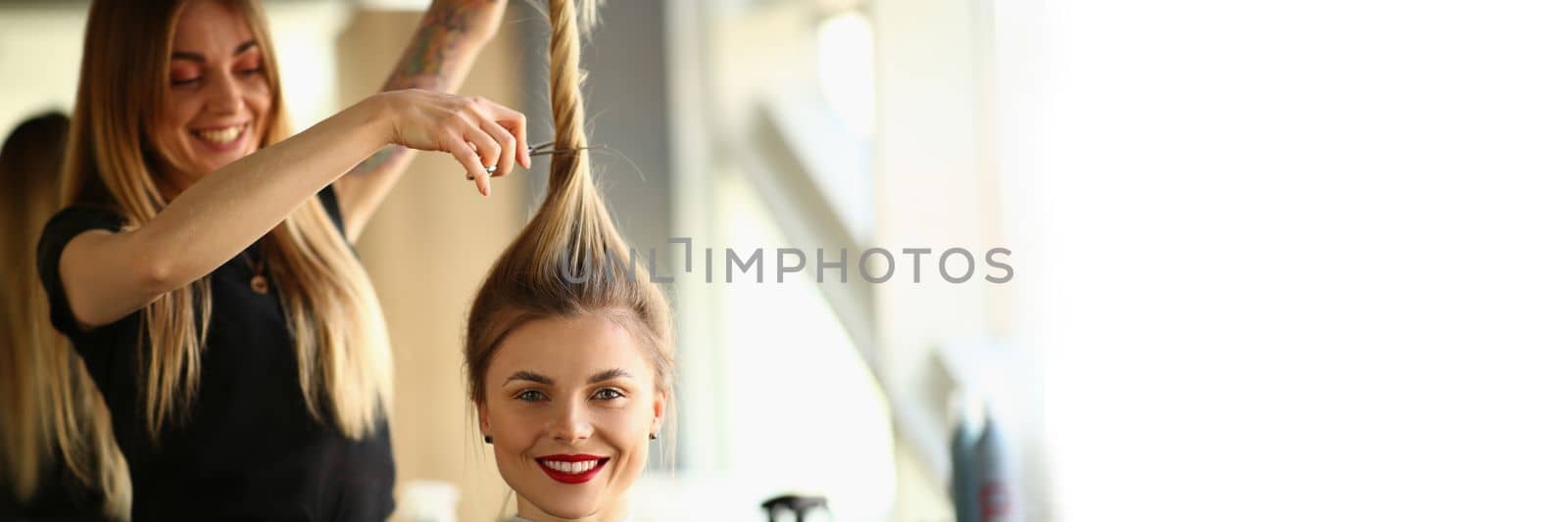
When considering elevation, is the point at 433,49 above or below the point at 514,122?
above

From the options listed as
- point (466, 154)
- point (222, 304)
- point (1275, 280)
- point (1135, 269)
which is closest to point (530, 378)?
point (466, 154)

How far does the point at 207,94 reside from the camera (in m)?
1.16

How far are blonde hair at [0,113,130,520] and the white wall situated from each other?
1082 millimetres

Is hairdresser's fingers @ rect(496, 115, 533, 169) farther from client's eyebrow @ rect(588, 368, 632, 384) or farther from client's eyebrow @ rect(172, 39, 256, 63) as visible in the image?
client's eyebrow @ rect(172, 39, 256, 63)

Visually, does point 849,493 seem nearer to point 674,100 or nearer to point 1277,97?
point 674,100

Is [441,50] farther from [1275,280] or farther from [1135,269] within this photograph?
[1275,280]

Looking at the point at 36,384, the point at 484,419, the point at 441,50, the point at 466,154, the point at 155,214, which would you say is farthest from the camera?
the point at 36,384

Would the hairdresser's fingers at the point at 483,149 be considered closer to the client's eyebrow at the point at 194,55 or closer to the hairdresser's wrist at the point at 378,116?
the hairdresser's wrist at the point at 378,116

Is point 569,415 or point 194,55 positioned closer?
point 569,415

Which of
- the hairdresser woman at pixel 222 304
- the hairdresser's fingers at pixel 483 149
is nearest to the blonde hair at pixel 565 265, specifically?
the hairdresser's fingers at pixel 483 149

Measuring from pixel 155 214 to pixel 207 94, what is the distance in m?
0.12

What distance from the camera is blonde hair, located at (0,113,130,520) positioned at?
1.52 meters

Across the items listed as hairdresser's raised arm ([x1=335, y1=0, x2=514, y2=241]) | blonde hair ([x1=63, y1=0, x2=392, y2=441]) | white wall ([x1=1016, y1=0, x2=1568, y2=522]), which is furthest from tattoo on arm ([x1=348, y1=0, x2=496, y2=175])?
white wall ([x1=1016, y1=0, x2=1568, y2=522])

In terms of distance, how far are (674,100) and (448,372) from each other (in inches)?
15.2
